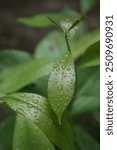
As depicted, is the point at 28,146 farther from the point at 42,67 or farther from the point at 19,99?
the point at 42,67

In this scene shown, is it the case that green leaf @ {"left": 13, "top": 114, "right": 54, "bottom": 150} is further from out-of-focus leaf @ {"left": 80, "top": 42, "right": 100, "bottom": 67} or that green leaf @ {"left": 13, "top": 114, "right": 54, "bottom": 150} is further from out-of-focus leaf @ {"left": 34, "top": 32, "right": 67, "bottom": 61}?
out-of-focus leaf @ {"left": 34, "top": 32, "right": 67, "bottom": 61}

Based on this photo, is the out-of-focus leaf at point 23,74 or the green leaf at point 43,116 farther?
the out-of-focus leaf at point 23,74

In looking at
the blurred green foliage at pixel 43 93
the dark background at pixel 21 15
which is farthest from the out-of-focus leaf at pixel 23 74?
the dark background at pixel 21 15

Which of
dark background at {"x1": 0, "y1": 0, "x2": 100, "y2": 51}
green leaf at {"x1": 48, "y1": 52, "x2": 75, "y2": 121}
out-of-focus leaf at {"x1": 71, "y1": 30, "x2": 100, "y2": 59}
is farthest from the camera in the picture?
dark background at {"x1": 0, "y1": 0, "x2": 100, "y2": 51}

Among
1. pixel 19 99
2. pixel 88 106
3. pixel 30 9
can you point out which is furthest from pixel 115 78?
pixel 30 9

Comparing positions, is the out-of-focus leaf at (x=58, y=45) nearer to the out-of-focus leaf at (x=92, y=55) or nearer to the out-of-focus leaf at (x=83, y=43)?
the out-of-focus leaf at (x=83, y=43)

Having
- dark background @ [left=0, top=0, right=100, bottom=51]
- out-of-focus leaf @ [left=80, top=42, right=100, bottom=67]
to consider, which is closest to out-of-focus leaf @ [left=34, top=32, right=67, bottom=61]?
out-of-focus leaf @ [left=80, top=42, right=100, bottom=67]
